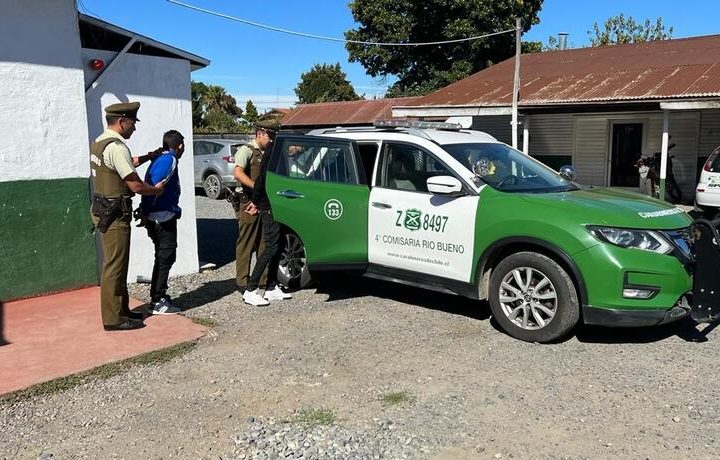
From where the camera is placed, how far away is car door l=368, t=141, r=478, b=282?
18.2 ft

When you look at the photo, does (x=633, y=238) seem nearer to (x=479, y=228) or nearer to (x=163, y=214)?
(x=479, y=228)

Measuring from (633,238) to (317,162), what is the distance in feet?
10.3

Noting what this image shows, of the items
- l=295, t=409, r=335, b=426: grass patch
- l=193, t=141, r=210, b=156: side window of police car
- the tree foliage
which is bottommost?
l=295, t=409, r=335, b=426: grass patch

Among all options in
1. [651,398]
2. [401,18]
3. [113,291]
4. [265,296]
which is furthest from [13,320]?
[401,18]

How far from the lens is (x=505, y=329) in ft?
17.6

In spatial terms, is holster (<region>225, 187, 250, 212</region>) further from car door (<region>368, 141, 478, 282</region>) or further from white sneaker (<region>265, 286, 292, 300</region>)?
car door (<region>368, 141, 478, 282</region>)

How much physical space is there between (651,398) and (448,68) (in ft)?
86.3

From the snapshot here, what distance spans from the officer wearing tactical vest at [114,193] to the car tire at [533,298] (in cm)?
310

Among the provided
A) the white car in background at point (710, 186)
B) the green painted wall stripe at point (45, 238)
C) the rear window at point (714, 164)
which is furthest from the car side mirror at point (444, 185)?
the rear window at point (714, 164)

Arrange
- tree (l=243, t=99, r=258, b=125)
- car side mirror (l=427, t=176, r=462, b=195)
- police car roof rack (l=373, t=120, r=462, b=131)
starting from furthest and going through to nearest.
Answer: tree (l=243, t=99, r=258, b=125), police car roof rack (l=373, t=120, r=462, b=131), car side mirror (l=427, t=176, r=462, b=195)

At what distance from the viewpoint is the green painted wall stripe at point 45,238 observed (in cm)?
625

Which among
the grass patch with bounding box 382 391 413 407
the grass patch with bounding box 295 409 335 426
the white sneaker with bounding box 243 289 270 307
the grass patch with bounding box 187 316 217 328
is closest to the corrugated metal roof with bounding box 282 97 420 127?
the white sneaker with bounding box 243 289 270 307

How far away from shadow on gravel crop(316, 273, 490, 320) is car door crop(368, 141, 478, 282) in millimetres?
615

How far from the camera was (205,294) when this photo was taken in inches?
276
